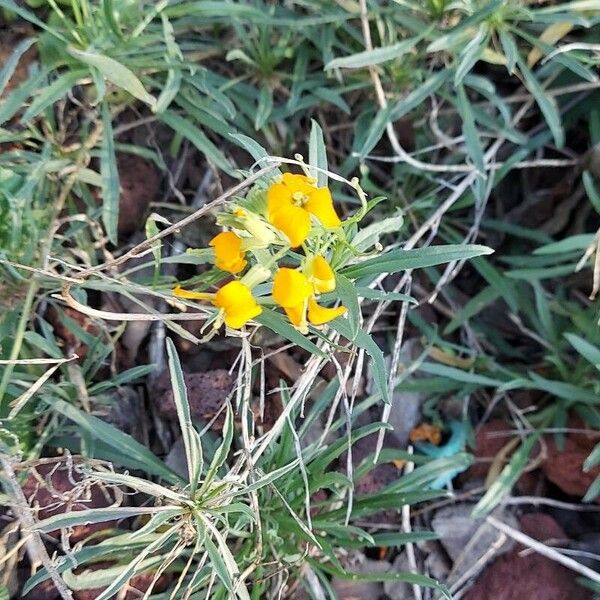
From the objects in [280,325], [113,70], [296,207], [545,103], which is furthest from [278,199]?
[545,103]

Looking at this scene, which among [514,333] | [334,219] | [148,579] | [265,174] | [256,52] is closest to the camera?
[334,219]

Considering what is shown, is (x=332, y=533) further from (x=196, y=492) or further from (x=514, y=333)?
(x=514, y=333)

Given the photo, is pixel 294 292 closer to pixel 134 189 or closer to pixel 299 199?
pixel 299 199

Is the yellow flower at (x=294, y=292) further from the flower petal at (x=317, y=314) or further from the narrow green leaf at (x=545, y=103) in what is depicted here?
the narrow green leaf at (x=545, y=103)

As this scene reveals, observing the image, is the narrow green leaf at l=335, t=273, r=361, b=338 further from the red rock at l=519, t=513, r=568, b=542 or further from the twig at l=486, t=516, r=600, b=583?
the red rock at l=519, t=513, r=568, b=542

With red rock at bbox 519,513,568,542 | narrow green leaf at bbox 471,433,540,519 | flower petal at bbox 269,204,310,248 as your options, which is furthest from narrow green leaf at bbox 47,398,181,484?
red rock at bbox 519,513,568,542

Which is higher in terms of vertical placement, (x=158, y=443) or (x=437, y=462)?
(x=158, y=443)

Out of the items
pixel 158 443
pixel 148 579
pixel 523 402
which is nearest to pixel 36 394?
pixel 158 443
